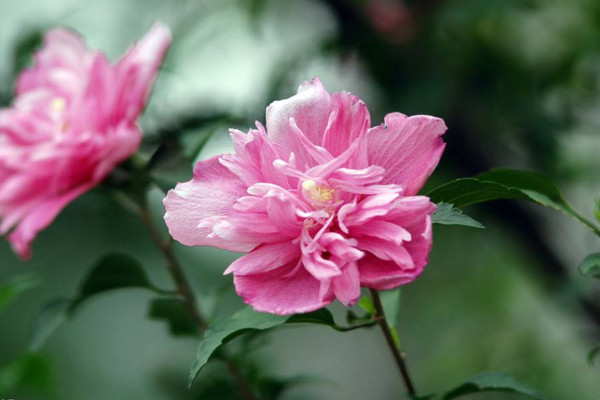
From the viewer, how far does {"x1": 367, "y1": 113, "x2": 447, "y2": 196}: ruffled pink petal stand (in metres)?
0.34

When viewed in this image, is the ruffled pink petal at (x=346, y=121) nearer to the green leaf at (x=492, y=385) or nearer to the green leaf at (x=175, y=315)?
the green leaf at (x=492, y=385)

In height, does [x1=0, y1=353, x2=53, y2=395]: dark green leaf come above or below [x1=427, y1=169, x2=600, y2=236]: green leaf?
below

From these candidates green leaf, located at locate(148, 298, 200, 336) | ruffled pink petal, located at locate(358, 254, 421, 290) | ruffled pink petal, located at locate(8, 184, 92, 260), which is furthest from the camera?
green leaf, located at locate(148, 298, 200, 336)

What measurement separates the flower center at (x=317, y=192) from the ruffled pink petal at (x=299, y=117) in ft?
0.06

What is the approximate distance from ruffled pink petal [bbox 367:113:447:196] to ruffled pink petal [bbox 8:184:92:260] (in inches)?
8.5

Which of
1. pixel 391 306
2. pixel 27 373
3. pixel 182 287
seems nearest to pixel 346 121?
pixel 391 306

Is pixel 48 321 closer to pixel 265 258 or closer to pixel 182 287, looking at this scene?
pixel 182 287

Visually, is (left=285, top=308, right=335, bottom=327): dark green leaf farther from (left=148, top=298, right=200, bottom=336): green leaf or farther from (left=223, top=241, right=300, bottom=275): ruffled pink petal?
(left=148, top=298, right=200, bottom=336): green leaf

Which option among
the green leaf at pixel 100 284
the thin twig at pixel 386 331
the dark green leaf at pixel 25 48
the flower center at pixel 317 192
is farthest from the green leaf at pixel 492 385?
the dark green leaf at pixel 25 48

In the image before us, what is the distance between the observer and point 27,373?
2.13ft

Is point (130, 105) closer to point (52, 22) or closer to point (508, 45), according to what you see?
point (52, 22)

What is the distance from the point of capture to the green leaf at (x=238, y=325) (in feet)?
1.08

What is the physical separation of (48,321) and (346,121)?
0.32m

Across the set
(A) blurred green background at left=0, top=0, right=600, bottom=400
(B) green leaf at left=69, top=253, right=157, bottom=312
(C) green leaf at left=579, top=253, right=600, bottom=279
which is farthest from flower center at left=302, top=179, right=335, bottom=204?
(A) blurred green background at left=0, top=0, right=600, bottom=400
